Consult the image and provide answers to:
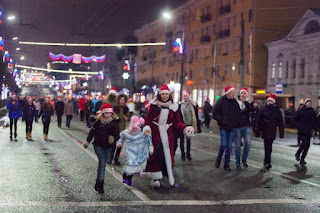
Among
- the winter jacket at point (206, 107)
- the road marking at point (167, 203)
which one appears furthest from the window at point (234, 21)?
the road marking at point (167, 203)

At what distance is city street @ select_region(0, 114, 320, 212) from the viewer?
278 inches

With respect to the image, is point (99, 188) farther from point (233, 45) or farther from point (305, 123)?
point (233, 45)

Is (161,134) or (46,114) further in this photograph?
(46,114)

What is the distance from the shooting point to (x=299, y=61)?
4416 cm

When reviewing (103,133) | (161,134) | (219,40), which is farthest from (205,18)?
(103,133)

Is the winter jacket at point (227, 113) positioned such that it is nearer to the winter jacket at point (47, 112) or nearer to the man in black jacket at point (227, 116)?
the man in black jacket at point (227, 116)

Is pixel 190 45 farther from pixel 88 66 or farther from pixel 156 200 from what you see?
pixel 88 66

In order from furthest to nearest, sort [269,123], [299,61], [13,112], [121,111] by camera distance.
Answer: [299,61]
[13,112]
[121,111]
[269,123]

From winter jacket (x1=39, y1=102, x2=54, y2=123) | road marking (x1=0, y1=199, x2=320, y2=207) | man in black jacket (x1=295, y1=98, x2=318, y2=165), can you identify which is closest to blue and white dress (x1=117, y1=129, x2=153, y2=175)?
road marking (x1=0, y1=199, x2=320, y2=207)

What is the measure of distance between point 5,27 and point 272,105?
77475 mm

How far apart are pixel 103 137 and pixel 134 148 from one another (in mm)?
597

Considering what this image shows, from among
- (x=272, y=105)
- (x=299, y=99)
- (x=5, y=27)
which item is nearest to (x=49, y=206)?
(x=272, y=105)

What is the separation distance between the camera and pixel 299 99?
4425 centimetres

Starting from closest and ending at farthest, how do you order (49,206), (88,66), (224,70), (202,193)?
1. (49,206)
2. (202,193)
3. (224,70)
4. (88,66)
